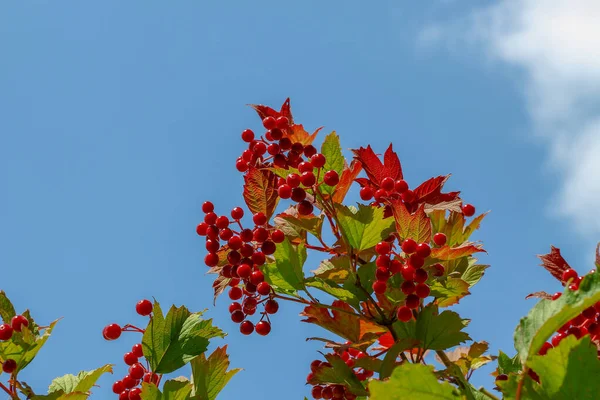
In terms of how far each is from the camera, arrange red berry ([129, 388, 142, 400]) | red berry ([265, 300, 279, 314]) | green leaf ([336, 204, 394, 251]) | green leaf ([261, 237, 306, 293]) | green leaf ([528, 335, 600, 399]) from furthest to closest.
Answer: red berry ([265, 300, 279, 314]) < red berry ([129, 388, 142, 400]) < green leaf ([261, 237, 306, 293]) < green leaf ([336, 204, 394, 251]) < green leaf ([528, 335, 600, 399])

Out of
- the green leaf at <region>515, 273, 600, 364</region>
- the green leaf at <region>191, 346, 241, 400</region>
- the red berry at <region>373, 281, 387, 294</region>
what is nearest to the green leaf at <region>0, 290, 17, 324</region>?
the green leaf at <region>191, 346, 241, 400</region>

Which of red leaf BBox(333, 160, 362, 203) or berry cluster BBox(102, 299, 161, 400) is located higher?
red leaf BBox(333, 160, 362, 203)

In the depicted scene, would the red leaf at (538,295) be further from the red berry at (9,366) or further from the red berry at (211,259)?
the red berry at (9,366)

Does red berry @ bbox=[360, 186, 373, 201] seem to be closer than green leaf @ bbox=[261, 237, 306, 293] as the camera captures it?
No

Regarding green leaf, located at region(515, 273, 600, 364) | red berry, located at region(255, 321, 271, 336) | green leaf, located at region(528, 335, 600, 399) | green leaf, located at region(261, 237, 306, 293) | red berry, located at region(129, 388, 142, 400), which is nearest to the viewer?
green leaf, located at region(515, 273, 600, 364)


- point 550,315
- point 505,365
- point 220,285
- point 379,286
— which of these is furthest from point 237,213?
point 550,315

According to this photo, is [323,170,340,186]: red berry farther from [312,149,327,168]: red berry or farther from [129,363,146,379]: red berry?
[129,363,146,379]: red berry

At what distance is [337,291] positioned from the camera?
89.2 inches

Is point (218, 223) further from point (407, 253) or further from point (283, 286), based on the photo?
point (407, 253)

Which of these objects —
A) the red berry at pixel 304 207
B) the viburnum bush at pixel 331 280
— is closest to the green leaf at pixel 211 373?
the viburnum bush at pixel 331 280

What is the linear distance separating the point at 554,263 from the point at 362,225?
0.82 meters

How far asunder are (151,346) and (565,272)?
160 cm

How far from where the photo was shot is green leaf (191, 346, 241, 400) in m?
2.50

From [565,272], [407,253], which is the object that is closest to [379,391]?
[407,253]
